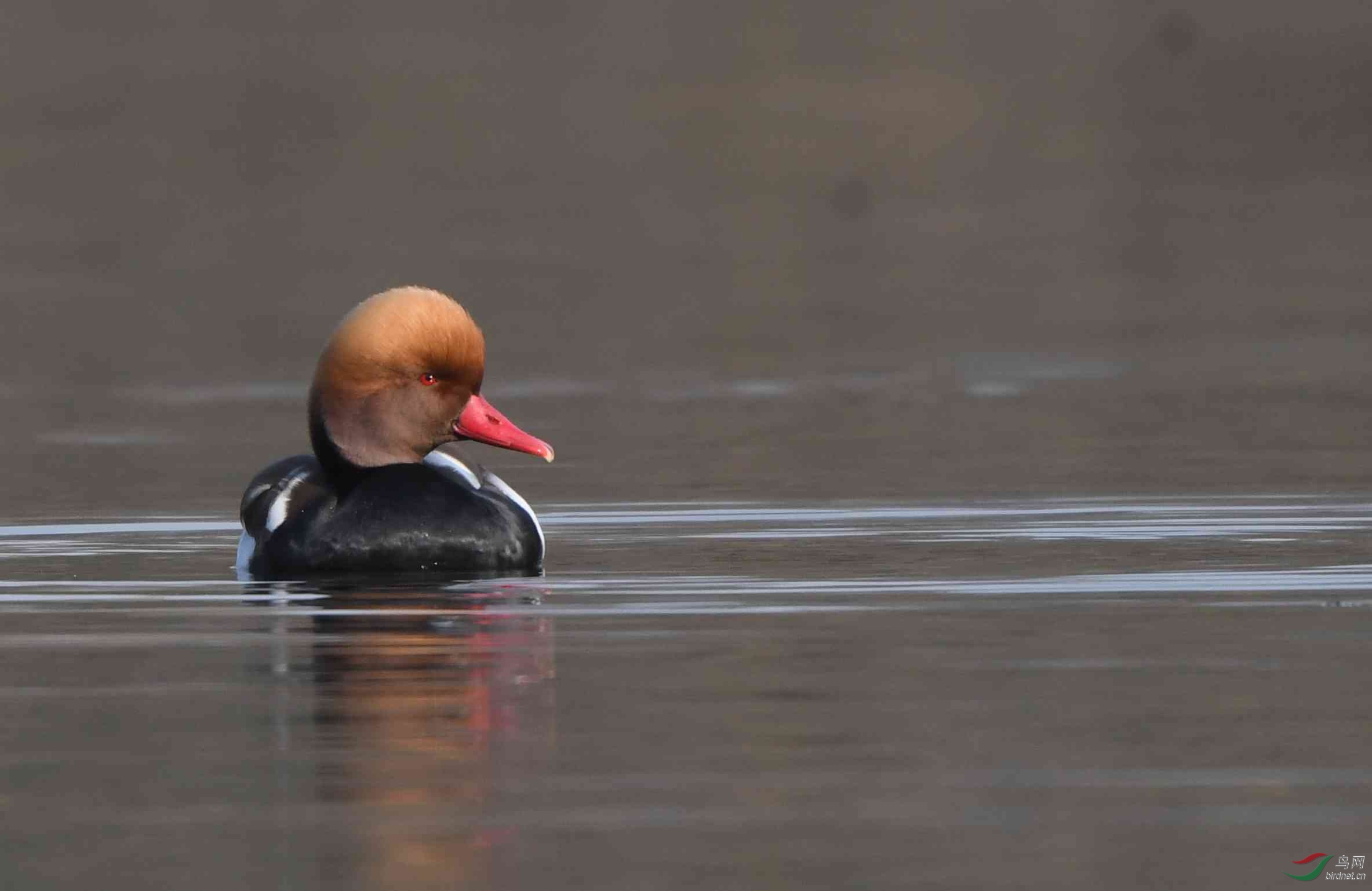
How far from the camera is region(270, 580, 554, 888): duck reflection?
5.78 meters

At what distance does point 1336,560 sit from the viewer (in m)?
9.37

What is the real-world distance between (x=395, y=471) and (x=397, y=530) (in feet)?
0.98

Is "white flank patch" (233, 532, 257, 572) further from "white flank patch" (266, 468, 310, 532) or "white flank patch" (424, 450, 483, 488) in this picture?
"white flank patch" (424, 450, 483, 488)

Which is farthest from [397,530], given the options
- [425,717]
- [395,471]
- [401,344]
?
[425,717]

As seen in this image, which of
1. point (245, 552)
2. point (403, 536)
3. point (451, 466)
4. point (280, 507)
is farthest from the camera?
point (451, 466)

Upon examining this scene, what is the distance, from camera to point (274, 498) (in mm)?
9742

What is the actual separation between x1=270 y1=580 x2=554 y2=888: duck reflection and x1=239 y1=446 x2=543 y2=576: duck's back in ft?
0.53

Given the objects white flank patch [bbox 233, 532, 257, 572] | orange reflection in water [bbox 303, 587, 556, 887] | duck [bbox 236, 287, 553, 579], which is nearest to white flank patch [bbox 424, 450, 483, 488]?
duck [bbox 236, 287, 553, 579]

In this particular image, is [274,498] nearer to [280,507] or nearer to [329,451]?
[280,507]

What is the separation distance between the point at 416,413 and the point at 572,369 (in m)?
7.87

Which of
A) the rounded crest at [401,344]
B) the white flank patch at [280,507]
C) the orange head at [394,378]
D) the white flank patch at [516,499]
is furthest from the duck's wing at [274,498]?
the white flank patch at [516,499]

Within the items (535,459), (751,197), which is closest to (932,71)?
(751,197)

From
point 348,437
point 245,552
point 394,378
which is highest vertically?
point 394,378

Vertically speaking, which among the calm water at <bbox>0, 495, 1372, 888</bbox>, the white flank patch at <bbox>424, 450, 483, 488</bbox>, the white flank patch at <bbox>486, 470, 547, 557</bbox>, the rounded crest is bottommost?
the calm water at <bbox>0, 495, 1372, 888</bbox>
